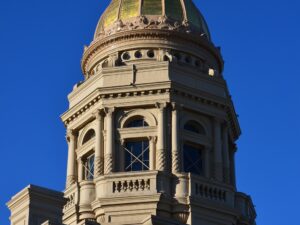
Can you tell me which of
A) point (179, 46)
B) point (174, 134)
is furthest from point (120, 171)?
point (179, 46)

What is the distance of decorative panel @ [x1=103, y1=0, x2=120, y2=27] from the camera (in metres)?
58.1

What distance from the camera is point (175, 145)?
51875 mm

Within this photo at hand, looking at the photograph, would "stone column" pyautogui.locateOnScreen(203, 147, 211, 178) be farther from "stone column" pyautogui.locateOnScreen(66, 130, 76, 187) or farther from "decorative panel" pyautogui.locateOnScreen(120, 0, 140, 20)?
"decorative panel" pyautogui.locateOnScreen(120, 0, 140, 20)

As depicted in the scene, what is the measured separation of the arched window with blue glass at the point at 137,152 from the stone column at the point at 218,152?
10.6ft

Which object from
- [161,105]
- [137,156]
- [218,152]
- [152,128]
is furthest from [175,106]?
[218,152]

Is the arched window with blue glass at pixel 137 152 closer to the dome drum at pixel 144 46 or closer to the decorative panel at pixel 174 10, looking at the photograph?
the dome drum at pixel 144 46

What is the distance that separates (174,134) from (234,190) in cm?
382

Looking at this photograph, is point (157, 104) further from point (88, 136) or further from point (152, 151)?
point (88, 136)

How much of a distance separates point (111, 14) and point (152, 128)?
8.53m

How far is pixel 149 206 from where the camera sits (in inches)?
1954

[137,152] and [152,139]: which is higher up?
[152,139]

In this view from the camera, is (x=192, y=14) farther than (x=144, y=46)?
Yes

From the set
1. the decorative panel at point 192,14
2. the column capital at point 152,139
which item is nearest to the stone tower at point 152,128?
the column capital at point 152,139

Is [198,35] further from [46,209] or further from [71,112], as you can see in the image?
[46,209]
